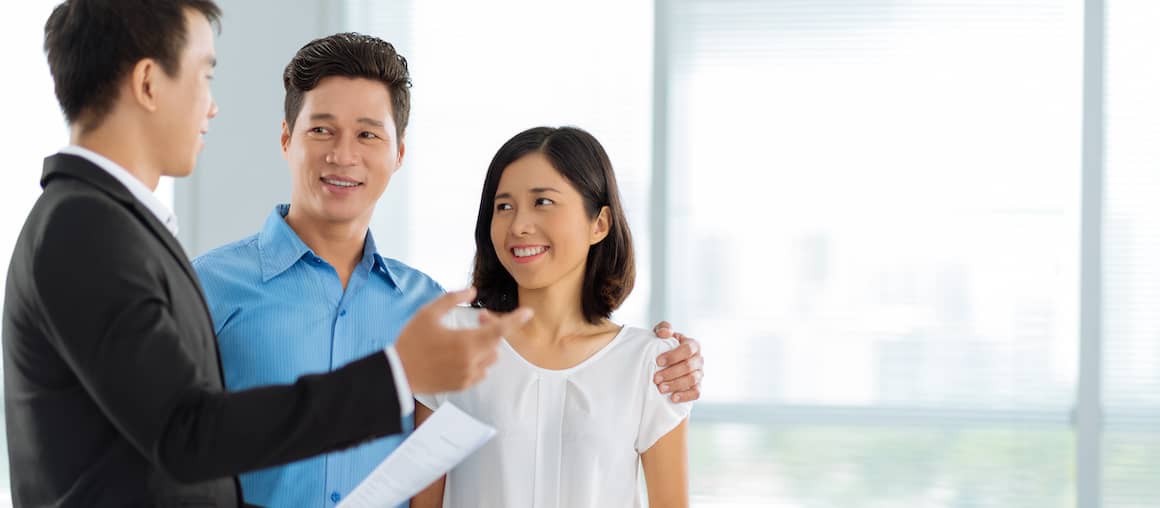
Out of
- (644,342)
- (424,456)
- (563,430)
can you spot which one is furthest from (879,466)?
(424,456)

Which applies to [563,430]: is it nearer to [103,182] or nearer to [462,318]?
[462,318]

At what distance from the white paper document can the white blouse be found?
1.20 ft

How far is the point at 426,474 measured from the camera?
124 centimetres

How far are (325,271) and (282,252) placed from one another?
0.26 feet

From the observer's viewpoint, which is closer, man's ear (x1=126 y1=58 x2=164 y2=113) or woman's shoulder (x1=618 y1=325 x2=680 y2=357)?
man's ear (x1=126 y1=58 x2=164 y2=113)

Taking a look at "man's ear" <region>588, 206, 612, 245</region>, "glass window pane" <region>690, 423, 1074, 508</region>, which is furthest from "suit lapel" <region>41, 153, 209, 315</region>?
"glass window pane" <region>690, 423, 1074, 508</region>

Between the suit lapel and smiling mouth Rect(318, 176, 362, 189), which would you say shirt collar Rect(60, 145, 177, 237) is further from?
smiling mouth Rect(318, 176, 362, 189)

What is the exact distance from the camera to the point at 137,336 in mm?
923

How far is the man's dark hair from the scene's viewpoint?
1.80 m

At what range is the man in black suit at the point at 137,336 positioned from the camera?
930 millimetres

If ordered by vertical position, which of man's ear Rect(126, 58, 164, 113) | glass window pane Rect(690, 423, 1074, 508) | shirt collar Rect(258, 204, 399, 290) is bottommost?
glass window pane Rect(690, 423, 1074, 508)

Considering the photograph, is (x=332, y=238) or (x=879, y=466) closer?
(x=332, y=238)

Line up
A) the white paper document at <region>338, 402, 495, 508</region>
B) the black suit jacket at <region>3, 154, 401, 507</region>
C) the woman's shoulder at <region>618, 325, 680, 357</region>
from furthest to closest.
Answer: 1. the woman's shoulder at <region>618, 325, 680, 357</region>
2. the white paper document at <region>338, 402, 495, 508</region>
3. the black suit jacket at <region>3, 154, 401, 507</region>

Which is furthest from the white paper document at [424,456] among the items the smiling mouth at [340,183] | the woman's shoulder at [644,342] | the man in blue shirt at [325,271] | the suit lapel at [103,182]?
the smiling mouth at [340,183]
